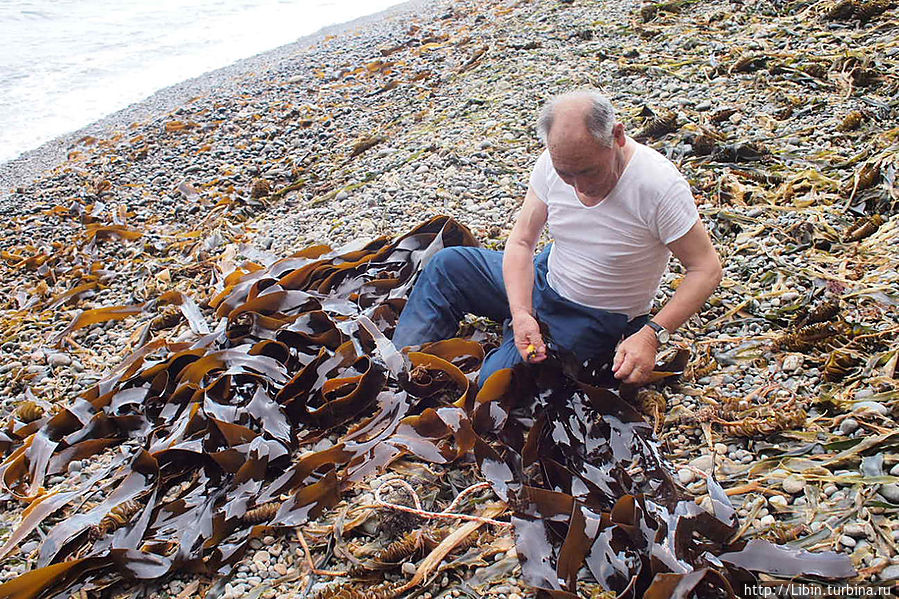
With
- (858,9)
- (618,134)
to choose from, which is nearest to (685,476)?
(618,134)

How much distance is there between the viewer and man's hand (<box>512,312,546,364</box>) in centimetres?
217

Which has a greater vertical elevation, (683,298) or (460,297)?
(683,298)

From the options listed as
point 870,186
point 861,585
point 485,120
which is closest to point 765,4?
point 485,120

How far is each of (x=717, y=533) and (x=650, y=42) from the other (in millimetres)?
4539

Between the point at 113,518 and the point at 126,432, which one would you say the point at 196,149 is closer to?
the point at 126,432

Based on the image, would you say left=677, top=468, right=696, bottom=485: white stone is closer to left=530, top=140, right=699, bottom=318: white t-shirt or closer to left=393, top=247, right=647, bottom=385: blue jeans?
left=530, top=140, right=699, bottom=318: white t-shirt

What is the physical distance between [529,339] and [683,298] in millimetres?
506

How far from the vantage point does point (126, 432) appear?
249 cm

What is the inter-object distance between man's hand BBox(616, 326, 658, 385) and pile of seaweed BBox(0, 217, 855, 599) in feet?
0.46

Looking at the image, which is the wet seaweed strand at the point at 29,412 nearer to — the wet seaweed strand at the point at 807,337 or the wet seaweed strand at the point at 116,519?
the wet seaweed strand at the point at 116,519

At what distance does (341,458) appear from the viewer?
2.13 metres

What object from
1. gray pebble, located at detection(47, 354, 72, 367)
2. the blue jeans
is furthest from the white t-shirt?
gray pebble, located at detection(47, 354, 72, 367)

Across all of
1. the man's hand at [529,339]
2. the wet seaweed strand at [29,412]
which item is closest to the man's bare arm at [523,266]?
the man's hand at [529,339]

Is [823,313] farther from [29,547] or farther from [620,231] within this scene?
[29,547]
